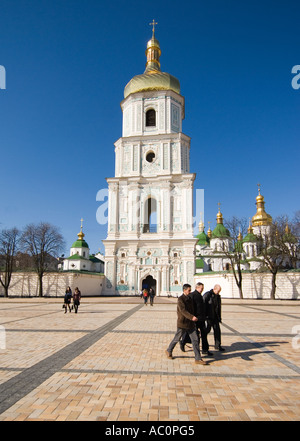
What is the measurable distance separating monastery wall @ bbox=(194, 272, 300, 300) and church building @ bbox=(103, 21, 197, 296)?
3.03 m

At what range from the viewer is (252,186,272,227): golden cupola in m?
60.8

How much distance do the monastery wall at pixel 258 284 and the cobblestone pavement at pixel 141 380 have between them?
2316 cm

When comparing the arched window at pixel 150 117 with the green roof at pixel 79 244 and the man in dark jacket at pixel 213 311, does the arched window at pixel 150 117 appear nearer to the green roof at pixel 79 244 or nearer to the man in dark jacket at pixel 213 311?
the man in dark jacket at pixel 213 311

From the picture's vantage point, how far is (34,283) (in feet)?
111

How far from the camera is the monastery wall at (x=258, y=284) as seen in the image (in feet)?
97.8

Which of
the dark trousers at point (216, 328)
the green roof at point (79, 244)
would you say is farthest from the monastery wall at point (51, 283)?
the green roof at point (79, 244)

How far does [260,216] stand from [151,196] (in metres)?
32.3

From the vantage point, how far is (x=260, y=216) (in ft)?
202

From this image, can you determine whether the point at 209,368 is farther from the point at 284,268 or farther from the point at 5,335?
the point at 284,268

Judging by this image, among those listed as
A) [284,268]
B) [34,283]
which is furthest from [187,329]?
[34,283]

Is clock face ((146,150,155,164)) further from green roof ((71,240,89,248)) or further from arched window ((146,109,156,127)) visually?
green roof ((71,240,89,248))

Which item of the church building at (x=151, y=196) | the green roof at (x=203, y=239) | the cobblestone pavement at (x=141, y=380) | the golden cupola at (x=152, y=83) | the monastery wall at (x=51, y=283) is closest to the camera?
the cobblestone pavement at (x=141, y=380)
